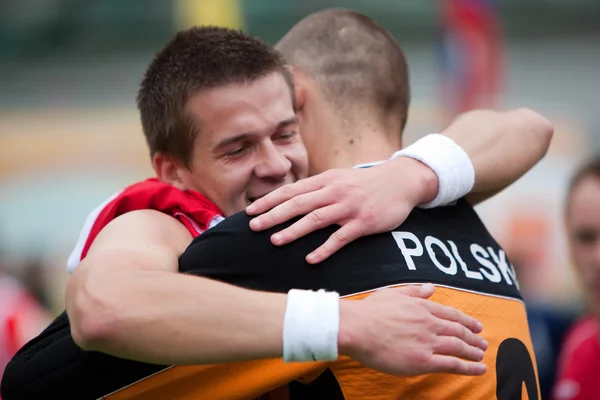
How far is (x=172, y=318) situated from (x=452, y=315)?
2.08ft

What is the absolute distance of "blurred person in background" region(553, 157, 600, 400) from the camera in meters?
4.31

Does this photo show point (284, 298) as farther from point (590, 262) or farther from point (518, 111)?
point (590, 262)

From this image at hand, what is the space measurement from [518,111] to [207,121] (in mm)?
1230

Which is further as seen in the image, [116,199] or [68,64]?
[68,64]

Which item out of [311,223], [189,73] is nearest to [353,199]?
[311,223]

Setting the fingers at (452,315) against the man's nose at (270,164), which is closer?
the fingers at (452,315)

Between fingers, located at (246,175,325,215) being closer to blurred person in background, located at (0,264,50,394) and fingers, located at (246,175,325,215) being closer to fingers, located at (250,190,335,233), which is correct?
fingers, located at (250,190,335,233)

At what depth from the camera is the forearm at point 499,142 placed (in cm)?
289

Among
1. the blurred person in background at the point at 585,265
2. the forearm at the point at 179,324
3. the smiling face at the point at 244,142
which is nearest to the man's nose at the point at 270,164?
the smiling face at the point at 244,142

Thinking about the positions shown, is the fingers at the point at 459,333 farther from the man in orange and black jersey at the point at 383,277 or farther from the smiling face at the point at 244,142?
the smiling face at the point at 244,142

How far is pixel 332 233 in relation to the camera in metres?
2.35

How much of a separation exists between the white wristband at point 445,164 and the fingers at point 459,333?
55cm

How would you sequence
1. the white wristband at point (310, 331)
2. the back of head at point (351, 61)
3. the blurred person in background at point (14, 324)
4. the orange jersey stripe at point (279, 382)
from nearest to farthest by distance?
the white wristband at point (310, 331) < the orange jersey stripe at point (279, 382) < the back of head at point (351, 61) < the blurred person in background at point (14, 324)

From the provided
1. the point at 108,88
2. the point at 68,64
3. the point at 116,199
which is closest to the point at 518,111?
the point at 116,199
